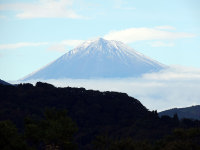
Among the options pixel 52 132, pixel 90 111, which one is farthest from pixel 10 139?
pixel 90 111

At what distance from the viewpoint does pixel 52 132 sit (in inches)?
3349

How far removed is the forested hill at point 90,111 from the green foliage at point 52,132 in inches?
1629

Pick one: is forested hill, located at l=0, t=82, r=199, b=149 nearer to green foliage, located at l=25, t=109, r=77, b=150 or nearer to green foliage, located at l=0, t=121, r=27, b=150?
green foliage, located at l=25, t=109, r=77, b=150

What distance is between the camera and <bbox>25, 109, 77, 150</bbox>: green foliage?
280ft

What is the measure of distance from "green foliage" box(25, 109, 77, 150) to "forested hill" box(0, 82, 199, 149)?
4137cm

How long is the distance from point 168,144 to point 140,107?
81954mm

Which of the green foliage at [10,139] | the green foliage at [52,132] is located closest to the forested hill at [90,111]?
the green foliage at [52,132]

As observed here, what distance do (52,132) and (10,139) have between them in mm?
7918

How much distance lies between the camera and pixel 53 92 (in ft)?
584

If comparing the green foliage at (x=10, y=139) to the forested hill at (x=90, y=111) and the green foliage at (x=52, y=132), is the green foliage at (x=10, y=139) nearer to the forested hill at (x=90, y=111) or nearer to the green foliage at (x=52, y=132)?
the green foliage at (x=52, y=132)

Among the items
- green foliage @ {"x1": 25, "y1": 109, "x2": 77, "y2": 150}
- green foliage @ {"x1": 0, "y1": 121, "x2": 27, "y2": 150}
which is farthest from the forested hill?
green foliage @ {"x1": 0, "y1": 121, "x2": 27, "y2": 150}

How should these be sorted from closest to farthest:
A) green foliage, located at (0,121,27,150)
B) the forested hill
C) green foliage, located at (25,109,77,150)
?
green foliage, located at (0,121,27,150) < green foliage, located at (25,109,77,150) < the forested hill

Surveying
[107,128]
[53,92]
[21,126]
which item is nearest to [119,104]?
[53,92]

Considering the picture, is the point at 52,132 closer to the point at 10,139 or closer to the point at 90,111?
the point at 10,139
